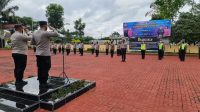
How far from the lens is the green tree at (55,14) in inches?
1898

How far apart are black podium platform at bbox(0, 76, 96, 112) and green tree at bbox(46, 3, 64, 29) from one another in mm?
42291

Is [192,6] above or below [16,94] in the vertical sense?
above

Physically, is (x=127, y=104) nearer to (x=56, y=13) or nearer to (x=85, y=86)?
(x=85, y=86)

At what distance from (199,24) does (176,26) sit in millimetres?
2773

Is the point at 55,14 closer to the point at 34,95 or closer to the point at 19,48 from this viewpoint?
the point at 19,48

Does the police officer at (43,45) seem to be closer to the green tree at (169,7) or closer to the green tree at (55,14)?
the green tree at (169,7)

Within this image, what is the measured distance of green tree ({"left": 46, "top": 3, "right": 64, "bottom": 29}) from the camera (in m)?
48.2

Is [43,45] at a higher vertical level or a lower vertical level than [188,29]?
lower

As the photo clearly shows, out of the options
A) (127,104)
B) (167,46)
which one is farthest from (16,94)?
(167,46)

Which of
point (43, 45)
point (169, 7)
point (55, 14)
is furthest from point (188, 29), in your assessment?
point (55, 14)

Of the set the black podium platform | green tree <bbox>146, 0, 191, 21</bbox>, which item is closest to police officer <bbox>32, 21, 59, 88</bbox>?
the black podium platform

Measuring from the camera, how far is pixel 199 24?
26984mm

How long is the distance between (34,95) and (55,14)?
4447 centimetres

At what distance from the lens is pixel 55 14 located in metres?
48.4
